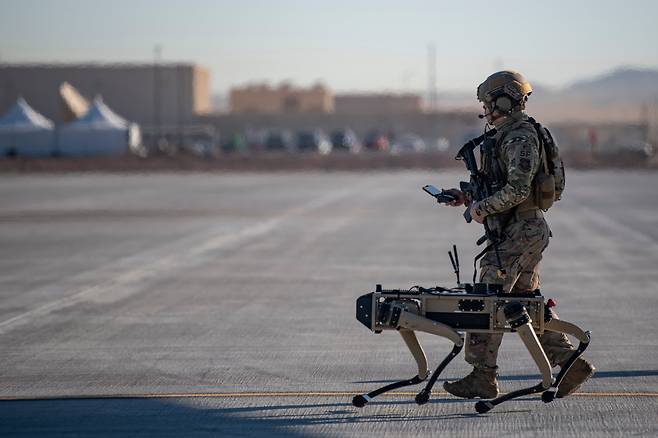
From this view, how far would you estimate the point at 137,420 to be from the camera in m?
7.57

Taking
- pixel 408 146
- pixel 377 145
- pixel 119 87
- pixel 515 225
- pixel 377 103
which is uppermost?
pixel 119 87

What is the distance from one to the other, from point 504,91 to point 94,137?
7206 centimetres

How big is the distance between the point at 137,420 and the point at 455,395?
6.40 feet

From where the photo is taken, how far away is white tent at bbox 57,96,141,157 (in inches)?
3066

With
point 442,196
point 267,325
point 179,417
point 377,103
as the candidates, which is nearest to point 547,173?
point 442,196

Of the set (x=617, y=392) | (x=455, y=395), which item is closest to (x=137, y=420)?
(x=455, y=395)

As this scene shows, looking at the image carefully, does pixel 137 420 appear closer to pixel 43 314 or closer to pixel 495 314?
pixel 495 314

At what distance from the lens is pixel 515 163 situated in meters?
7.55

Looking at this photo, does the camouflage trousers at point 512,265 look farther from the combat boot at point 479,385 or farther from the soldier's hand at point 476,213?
the soldier's hand at point 476,213

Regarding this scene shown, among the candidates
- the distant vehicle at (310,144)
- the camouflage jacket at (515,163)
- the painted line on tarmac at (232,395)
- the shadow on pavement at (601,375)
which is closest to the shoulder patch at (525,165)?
the camouflage jacket at (515,163)

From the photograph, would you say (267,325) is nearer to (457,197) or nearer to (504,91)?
(457,197)

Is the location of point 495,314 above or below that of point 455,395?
above

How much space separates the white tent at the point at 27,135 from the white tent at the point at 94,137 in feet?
2.62

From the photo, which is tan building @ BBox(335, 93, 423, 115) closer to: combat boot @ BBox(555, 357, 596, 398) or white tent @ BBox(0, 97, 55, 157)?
white tent @ BBox(0, 97, 55, 157)
